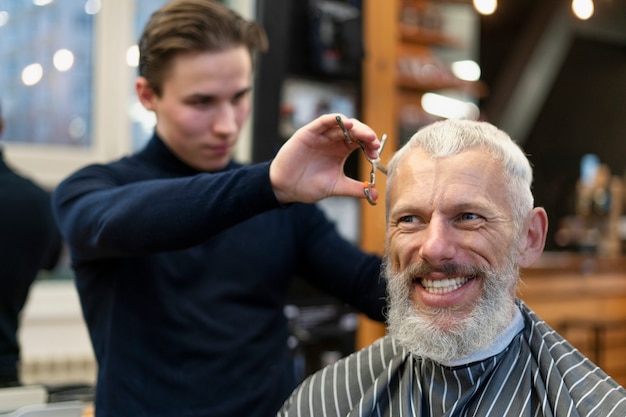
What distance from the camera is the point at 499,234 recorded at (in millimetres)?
1378

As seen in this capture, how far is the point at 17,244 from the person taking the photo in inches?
101

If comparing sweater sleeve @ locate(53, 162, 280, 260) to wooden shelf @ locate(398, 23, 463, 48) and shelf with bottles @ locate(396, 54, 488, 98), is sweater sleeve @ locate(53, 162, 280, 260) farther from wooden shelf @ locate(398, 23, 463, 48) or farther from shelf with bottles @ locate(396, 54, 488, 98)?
wooden shelf @ locate(398, 23, 463, 48)

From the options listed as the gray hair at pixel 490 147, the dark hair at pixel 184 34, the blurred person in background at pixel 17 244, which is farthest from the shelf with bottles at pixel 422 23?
the gray hair at pixel 490 147

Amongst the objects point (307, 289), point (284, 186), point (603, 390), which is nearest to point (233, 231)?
point (284, 186)

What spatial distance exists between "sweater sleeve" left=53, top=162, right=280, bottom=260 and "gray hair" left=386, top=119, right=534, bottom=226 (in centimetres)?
36

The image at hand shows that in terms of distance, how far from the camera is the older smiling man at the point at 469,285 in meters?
1.34

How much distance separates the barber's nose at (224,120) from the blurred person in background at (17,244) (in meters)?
1.25

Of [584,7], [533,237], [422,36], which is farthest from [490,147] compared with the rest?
[584,7]

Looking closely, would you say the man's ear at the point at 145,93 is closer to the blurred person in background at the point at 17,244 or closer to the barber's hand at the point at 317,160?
the barber's hand at the point at 317,160

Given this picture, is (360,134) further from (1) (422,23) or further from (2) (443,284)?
(1) (422,23)

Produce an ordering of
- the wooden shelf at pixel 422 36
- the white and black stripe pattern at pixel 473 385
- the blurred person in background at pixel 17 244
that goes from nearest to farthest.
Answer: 1. the white and black stripe pattern at pixel 473 385
2. the blurred person in background at pixel 17 244
3. the wooden shelf at pixel 422 36

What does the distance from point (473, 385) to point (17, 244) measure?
72.3 inches

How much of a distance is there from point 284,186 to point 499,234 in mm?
437

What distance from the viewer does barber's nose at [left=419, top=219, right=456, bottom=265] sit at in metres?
1.33
